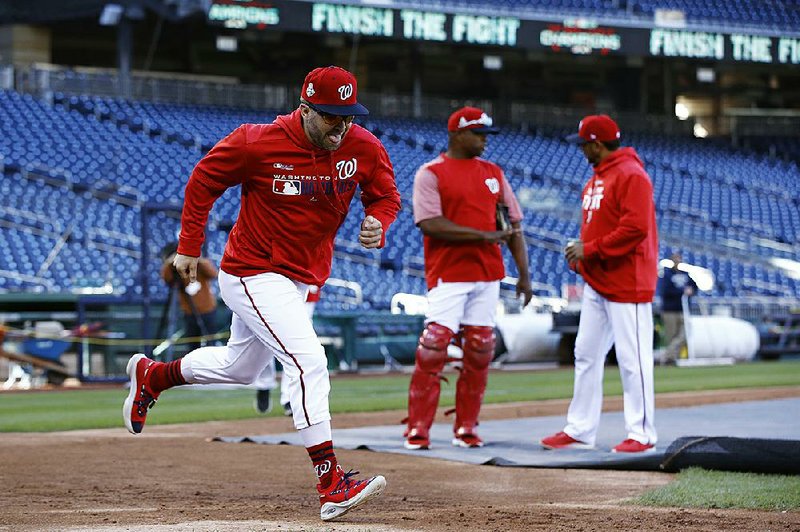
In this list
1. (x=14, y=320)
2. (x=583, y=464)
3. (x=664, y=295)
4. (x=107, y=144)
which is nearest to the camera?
(x=583, y=464)

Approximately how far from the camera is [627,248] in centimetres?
784

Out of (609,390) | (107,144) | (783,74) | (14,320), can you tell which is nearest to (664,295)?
(609,390)

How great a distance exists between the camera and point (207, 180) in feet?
18.6

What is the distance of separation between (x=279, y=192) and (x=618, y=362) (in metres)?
3.09

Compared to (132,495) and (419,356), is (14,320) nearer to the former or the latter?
(419,356)

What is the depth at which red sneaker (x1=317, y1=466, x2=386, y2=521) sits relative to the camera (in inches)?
205

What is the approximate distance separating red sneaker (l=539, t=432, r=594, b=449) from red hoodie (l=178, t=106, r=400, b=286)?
2698 mm

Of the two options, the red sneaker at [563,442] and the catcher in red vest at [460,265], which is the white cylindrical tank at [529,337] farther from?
the red sneaker at [563,442]

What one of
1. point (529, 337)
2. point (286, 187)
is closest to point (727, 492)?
point (286, 187)

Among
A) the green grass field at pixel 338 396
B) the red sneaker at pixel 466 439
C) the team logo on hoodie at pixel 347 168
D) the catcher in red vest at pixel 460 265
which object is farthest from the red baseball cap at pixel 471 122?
the green grass field at pixel 338 396

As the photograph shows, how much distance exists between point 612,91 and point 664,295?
23040 millimetres

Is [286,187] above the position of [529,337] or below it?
above

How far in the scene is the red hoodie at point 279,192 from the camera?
562cm

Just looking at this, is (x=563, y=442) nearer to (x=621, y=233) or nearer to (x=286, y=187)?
(x=621, y=233)
